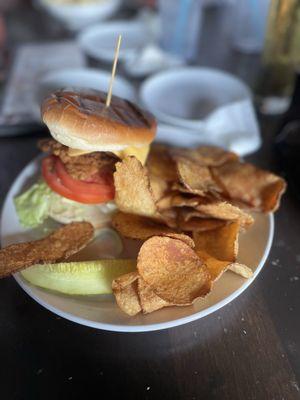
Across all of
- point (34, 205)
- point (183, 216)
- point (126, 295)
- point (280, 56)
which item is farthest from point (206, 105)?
point (126, 295)

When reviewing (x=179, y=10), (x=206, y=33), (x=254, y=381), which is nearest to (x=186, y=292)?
(x=254, y=381)

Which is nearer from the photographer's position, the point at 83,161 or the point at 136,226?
the point at 136,226

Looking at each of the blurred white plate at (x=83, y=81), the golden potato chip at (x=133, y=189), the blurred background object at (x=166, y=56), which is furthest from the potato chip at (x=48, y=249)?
the blurred white plate at (x=83, y=81)

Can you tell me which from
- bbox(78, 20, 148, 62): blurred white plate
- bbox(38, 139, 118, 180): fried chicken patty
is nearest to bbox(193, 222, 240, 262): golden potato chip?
bbox(38, 139, 118, 180): fried chicken patty

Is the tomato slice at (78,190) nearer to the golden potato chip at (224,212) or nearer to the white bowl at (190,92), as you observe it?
the golden potato chip at (224,212)

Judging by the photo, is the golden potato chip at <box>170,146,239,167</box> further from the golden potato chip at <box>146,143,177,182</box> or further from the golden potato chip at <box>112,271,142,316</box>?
the golden potato chip at <box>112,271,142,316</box>

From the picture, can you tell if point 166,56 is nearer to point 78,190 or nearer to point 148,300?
point 78,190

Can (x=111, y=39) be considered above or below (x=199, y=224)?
above

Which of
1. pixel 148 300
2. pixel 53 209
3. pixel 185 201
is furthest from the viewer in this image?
pixel 53 209
